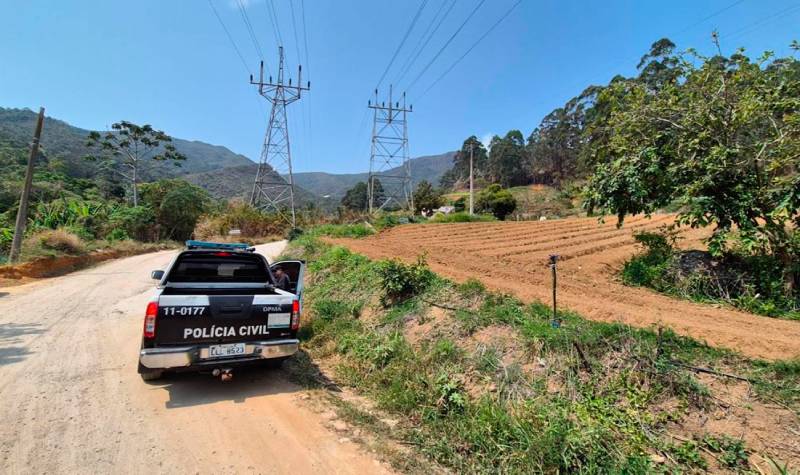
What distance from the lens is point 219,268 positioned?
18.7 feet

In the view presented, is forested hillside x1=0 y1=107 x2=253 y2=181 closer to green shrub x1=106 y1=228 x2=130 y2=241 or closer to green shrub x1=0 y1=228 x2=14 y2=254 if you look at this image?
green shrub x1=106 y1=228 x2=130 y2=241

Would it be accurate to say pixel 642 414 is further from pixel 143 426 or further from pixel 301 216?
pixel 301 216

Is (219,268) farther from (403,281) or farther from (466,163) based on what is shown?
(466,163)

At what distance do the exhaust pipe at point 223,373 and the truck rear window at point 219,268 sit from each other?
163 cm

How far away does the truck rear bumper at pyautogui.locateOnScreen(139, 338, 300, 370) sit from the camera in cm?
373

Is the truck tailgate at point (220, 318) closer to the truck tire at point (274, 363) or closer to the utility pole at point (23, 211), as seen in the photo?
the truck tire at point (274, 363)

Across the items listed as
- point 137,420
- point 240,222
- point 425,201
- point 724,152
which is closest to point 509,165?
point 425,201

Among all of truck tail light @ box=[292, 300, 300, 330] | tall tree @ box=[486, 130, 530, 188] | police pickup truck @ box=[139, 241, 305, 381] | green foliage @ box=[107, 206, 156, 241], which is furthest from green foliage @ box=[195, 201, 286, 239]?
tall tree @ box=[486, 130, 530, 188]

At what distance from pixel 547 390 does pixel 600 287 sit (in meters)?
→ 5.01

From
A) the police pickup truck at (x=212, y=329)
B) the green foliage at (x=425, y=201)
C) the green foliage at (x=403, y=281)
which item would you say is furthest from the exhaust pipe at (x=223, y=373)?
the green foliage at (x=425, y=201)

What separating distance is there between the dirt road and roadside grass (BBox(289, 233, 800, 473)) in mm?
746

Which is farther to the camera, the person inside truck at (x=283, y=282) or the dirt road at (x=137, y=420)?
the person inside truck at (x=283, y=282)

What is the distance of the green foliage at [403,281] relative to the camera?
Answer: 645 centimetres

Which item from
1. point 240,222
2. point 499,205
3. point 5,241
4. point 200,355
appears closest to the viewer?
point 200,355
